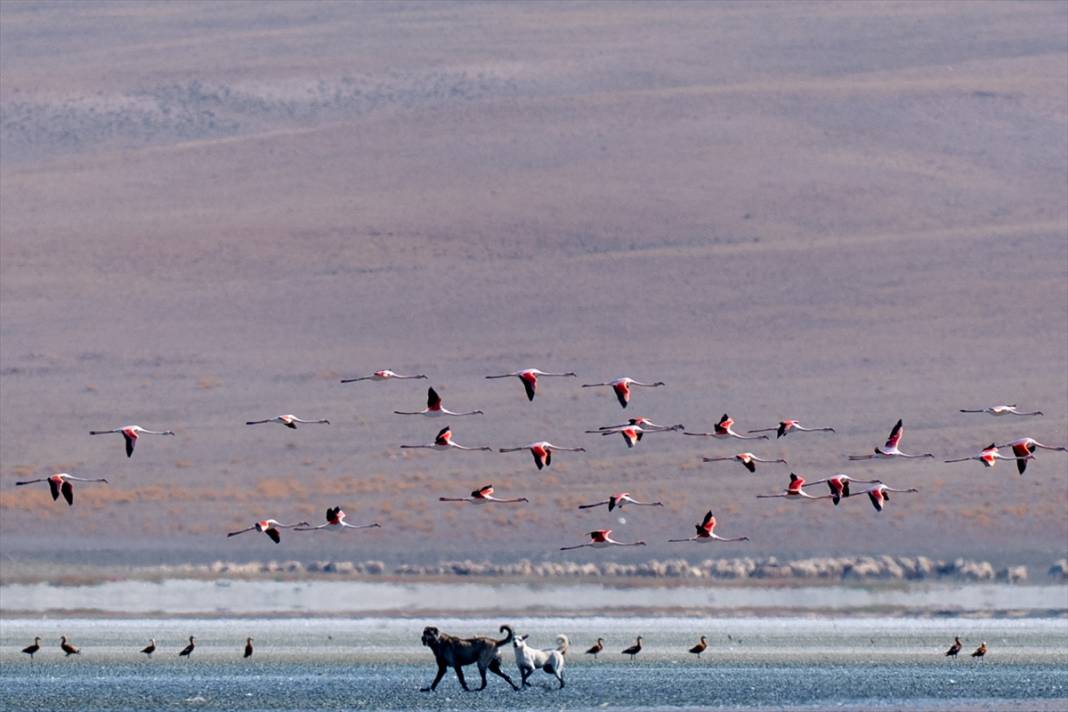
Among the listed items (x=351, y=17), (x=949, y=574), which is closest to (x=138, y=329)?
(x=949, y=574)

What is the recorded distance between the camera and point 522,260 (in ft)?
306

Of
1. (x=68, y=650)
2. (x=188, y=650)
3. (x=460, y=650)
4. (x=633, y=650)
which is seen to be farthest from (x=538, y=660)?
(x=68, y=650)

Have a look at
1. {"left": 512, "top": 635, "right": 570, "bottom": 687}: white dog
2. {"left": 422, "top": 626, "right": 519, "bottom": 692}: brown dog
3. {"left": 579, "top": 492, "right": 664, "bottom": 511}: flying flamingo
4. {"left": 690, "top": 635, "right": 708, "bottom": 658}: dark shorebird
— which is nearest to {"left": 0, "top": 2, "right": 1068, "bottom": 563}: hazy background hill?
{"left": 579, "top": 492, "right": 664, "bottom": 511}: flying flamingo

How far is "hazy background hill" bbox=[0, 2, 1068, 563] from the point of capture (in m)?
66.0

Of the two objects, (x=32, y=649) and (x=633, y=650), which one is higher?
(x=32, y=649)

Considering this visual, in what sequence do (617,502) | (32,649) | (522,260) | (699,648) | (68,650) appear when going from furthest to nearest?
1. (522,260)
2. (699,648)
3. (68,650)
4. (32,649)
5. (617,502)

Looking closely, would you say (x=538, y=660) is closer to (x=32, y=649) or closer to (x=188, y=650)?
(x=188, y=650)

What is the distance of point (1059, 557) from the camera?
6019 cm

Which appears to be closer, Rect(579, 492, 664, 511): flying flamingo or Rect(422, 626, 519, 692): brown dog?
Rect(579, 492, 664, 511): flying flamingo

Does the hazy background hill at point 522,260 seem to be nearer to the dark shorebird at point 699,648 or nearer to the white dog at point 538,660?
the dark shorebird at point 699,648

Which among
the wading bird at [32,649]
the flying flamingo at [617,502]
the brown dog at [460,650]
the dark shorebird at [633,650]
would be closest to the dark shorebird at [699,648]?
the dark shorebird at [633,650]

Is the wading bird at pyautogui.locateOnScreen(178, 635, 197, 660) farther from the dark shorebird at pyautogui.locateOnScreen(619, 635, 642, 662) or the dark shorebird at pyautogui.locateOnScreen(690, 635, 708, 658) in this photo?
the dark shorebird at pyautogui.locateOnScreen(690, 635, 708, 658)

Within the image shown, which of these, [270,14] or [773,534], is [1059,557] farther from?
[270,14]

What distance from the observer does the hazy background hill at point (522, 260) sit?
2598 inches
